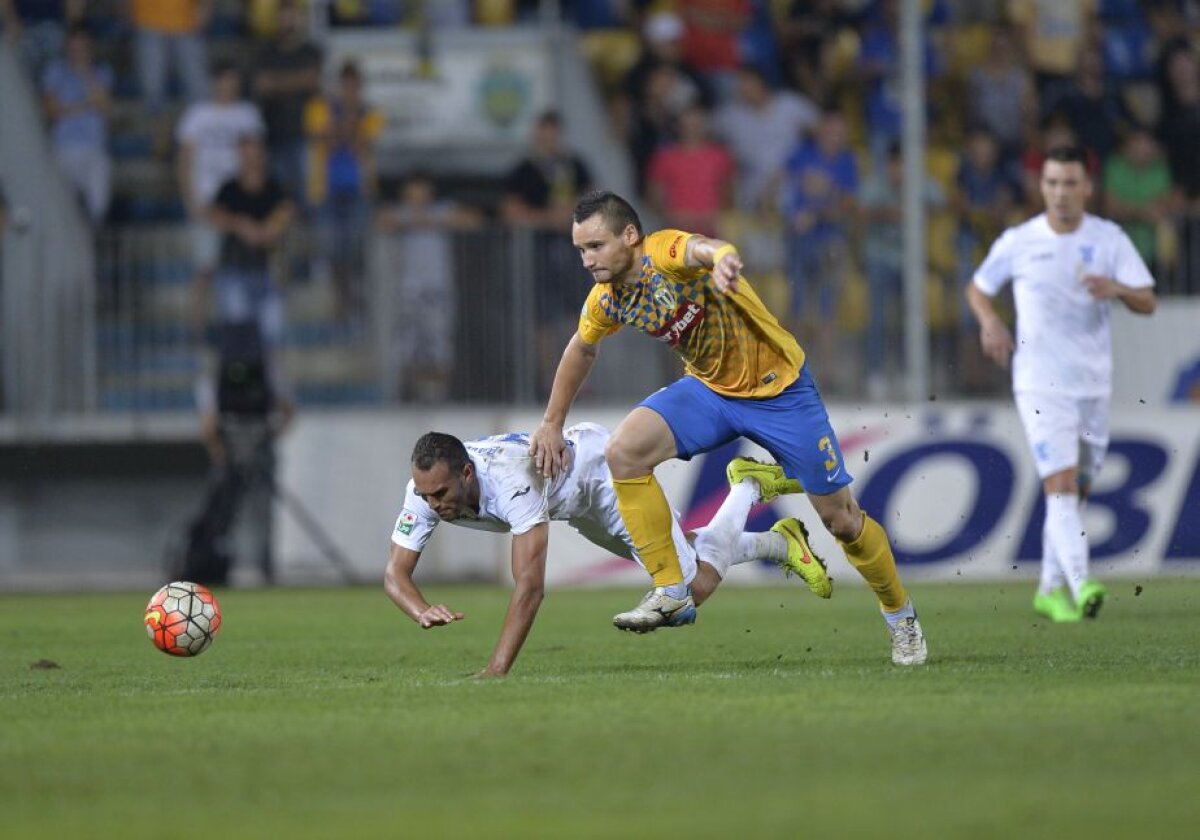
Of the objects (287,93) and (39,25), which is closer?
(287,93)

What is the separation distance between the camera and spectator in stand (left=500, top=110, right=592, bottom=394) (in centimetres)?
1730

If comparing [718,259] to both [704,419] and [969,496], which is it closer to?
[704,419]

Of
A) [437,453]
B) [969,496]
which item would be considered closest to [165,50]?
[969,496]

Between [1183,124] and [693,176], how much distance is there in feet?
14.6

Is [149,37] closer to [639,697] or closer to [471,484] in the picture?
[471,484]

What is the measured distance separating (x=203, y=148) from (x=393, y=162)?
2.02 m

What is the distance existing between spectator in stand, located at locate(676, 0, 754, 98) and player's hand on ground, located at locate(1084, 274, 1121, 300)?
8.71 meters

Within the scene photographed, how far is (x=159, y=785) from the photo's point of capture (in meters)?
6.15

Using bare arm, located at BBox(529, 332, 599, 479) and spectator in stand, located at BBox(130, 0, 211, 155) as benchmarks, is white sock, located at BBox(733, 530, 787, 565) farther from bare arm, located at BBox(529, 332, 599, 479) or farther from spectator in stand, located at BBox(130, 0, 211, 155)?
spectator in stand, located at BBox(130, 0, 211, 155)

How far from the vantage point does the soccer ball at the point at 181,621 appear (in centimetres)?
977

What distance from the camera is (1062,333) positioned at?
12.1 m

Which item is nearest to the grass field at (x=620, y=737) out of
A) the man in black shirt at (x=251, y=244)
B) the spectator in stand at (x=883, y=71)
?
the man in black shirt at (x=251, y=244)

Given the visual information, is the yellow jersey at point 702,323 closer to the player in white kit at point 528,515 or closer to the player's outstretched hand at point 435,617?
the player in white kit at point 528,515

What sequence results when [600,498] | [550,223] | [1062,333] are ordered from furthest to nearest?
[550,223], [1062,333], [600,498]
